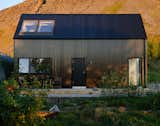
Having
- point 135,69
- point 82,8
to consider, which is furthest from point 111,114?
point 82,8

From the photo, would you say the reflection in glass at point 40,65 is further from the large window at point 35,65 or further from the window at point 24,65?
the window at point 24,65

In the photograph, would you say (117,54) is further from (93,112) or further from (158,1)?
(158,1)

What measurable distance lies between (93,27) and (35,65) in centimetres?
435

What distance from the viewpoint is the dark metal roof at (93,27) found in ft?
88.6

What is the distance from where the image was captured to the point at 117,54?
88.3 feet

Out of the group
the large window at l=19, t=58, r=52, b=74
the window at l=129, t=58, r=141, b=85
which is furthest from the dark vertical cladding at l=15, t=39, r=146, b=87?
the window at l=129, t=58, r=141, b=85

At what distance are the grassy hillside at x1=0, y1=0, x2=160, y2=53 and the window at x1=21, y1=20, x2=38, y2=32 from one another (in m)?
47.0

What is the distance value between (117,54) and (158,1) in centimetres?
6485

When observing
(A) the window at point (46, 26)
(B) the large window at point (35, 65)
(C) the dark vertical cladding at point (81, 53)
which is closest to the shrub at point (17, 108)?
(B) the large window at point (35, 65)

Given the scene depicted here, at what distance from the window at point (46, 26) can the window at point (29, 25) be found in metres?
0.31

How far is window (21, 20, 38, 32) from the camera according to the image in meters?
27.6

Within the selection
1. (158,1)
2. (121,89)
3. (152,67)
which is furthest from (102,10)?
(121,89)

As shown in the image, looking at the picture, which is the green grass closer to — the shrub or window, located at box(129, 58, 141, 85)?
the shrub

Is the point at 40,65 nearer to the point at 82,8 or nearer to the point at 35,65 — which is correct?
the point at 35,65
